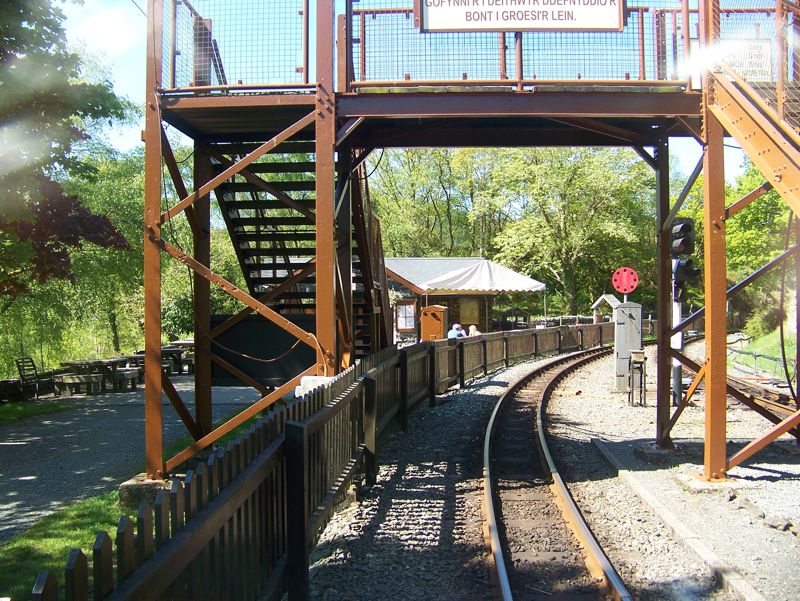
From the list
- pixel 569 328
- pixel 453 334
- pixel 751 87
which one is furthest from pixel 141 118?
pixel 751 87

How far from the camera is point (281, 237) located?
33.6ft

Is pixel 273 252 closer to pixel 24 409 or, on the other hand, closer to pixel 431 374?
pixel 431 374

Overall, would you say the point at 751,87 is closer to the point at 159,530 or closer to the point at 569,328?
the point at 159,530

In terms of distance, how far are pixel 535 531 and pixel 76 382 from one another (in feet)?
45.9

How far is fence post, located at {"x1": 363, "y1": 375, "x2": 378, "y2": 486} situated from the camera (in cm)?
765

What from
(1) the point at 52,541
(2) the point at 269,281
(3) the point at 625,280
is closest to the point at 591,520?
(1) the point at 52,541

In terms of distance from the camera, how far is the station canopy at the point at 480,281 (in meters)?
30.1

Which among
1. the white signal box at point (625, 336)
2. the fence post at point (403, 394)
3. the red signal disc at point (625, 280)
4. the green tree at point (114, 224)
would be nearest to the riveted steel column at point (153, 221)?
the fence post at point (403, 394)

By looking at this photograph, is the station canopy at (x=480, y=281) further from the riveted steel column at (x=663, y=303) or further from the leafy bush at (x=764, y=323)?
the riveted steel column at (x=663, y=303)

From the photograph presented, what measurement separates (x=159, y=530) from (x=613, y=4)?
7.46 meters

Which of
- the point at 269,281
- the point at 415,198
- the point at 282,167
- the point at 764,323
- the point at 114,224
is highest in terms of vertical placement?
the point at 415,198

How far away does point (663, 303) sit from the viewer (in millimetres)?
9102

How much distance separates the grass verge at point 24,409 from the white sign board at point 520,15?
10.5 metres

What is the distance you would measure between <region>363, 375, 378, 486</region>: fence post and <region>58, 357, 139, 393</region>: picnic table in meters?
11.7
